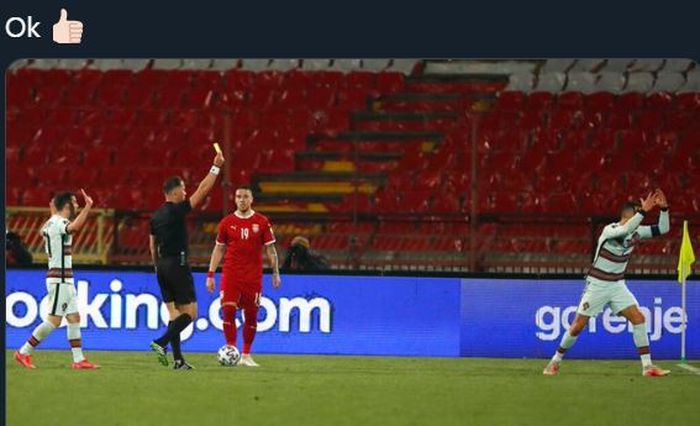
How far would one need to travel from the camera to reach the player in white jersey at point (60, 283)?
14891mm

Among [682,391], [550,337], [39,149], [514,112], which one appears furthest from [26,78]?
[682,391]

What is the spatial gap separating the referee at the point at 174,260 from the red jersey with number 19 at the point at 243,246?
2.34 ft

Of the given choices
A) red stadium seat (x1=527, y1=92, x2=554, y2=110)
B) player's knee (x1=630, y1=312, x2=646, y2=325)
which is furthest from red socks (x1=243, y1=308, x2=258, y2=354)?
red stadium seat (x1=527, y1=92, x2=554, y2=110)

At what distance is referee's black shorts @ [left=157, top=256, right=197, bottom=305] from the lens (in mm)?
14953

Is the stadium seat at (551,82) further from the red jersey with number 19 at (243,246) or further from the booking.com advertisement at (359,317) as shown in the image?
the red jersey with number 19 at (243,246)

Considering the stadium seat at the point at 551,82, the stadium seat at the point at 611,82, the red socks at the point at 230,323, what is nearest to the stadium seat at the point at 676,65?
the stadium seat at the point at 611,82

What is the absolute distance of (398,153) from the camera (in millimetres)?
23062

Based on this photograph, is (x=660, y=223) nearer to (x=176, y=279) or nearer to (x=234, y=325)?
(x=234, y=325)

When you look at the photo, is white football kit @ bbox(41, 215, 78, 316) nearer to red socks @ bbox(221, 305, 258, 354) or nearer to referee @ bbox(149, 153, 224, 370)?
referee @ bbox(149, 153, 224, 370)

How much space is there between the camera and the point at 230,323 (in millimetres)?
15562

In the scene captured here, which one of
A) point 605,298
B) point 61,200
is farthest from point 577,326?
point 61,200

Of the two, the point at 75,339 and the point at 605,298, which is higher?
the point at 605,298
